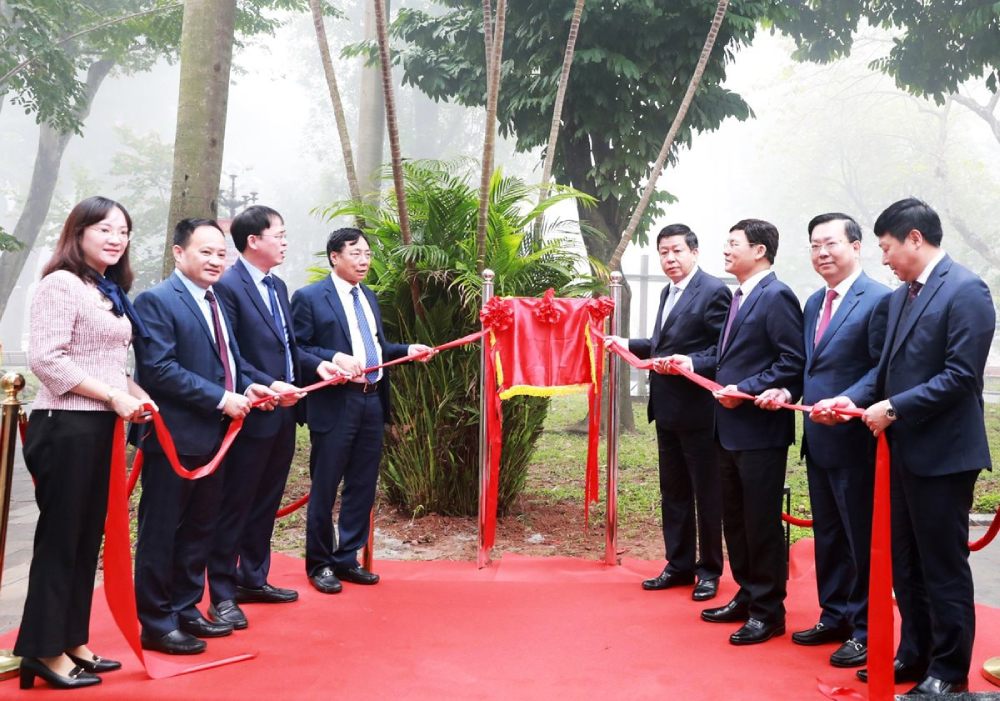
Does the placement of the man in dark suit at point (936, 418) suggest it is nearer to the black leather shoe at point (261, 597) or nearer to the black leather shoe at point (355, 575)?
the black leather shoe at point (355, 575)

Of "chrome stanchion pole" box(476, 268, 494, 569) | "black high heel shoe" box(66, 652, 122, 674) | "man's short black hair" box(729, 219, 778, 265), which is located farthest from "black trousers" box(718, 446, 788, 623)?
"black high heel shoe" box(66, 652, 122, 674)

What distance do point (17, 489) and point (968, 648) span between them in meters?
8.27

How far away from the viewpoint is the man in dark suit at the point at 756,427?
3746mm

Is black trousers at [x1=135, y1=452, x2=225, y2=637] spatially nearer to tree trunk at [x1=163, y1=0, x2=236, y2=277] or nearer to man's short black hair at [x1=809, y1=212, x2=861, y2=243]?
man's short black hair at [x1=809, y1=212, x2=861, y2=243]

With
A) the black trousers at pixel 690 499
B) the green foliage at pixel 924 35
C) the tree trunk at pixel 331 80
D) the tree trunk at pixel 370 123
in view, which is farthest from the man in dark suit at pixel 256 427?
the green foliage at pixel 924 35

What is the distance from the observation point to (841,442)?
3506mm

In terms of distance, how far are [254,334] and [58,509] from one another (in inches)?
48.9

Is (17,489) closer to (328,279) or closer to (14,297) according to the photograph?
(328,279)

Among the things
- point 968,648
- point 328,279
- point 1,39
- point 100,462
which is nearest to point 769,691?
point 968,648

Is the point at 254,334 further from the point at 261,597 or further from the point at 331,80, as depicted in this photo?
the point at 331,80

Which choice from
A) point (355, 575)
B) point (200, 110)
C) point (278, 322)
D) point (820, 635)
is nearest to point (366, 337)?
point (278, 322)

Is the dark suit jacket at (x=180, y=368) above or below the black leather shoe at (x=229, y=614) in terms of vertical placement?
above

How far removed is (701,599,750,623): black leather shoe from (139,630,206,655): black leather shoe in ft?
7.23

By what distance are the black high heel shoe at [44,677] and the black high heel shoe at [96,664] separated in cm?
10
